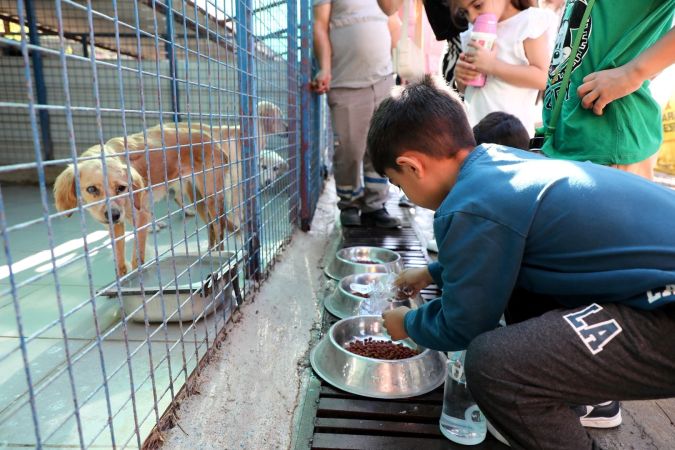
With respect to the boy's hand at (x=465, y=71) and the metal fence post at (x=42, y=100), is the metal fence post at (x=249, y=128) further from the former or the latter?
the metal fence post at (x=42, y=100)

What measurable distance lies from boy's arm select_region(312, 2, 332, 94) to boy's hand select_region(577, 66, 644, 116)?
1978mm

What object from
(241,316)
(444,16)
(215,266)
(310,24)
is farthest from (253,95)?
(310,24)

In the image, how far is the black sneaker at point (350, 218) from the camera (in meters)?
3.34

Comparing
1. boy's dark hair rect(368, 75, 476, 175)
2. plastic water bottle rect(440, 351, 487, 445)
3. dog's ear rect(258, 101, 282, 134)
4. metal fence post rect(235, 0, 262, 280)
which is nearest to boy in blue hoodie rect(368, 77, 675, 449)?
boy's dark hair rect(368, 75, 476, 175)

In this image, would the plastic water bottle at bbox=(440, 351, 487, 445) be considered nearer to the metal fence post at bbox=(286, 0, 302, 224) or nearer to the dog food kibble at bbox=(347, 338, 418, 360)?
the dog food kibble at bbox=(347, 338, 418, 360)

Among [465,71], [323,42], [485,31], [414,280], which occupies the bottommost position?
[414,280]

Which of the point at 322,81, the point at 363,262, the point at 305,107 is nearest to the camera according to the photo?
the point at 363,262

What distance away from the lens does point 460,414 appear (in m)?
1.28

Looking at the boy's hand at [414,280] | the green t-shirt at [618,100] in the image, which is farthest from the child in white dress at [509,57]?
the boy's hand at [414,280]

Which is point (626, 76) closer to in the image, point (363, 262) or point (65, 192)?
point (363, 262)

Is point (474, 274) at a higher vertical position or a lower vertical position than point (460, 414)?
higher

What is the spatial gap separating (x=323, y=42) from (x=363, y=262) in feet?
5.17

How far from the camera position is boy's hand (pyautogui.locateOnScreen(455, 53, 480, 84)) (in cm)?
200

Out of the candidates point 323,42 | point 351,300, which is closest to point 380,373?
point 351,300
